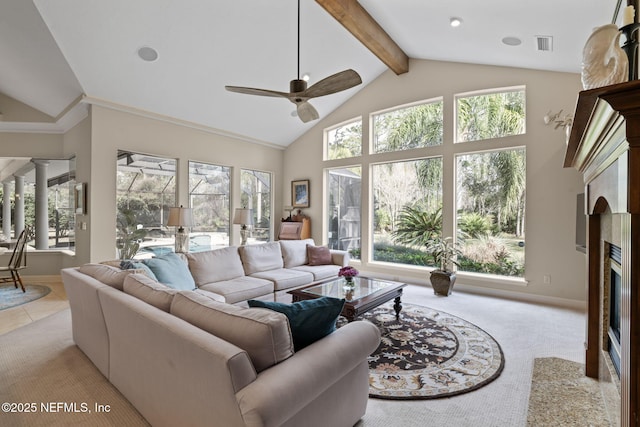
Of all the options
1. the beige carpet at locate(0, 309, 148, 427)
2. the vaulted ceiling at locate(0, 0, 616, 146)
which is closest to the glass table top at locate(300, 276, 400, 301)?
the beige carpet at locate(0, 309, 148, 427)

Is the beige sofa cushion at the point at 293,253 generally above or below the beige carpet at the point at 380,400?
above

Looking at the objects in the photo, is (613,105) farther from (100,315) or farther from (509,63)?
(509,63)

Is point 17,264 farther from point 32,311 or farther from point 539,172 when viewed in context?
point 539,172

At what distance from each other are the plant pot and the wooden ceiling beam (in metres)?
3.46

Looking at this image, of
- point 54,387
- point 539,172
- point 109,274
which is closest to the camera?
point 54,387

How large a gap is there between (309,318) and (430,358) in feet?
5.56

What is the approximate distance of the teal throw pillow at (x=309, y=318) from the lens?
63.3 inches

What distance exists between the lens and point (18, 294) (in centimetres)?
481

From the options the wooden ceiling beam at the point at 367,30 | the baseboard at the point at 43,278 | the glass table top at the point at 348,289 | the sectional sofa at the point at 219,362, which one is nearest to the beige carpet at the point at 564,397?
the sectional sofa at the point at 219,362

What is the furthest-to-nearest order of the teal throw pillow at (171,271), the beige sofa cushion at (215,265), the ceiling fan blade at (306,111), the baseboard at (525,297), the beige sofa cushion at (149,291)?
the baseboard at (525,297)
the beige sofa cushion at (215,265)
the ceiling fan blade at (306,111)
the teal throw pillow at (171,271)
the beige sofa cushion at (149,291)

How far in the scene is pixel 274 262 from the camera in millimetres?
4719

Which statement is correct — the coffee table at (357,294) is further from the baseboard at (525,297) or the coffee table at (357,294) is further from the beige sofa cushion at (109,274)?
the baseboard at (525,297)

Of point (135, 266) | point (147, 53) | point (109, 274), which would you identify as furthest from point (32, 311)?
point (147, 53)

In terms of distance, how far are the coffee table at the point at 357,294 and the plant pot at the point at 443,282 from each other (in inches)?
52.5
